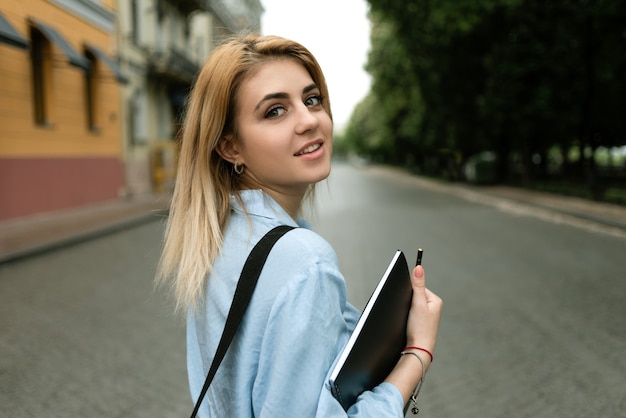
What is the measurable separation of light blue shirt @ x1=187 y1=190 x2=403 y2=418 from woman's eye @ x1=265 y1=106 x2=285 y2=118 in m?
0.20

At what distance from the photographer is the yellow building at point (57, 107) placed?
1121cm

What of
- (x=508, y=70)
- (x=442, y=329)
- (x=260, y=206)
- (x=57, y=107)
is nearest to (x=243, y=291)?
(x=260, y=206)

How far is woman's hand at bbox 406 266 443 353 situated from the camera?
136 centimetres

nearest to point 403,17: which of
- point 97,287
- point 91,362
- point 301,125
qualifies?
point 97,287

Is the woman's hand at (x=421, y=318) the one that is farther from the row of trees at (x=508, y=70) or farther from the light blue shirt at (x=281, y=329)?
the row of trees at (x=508, y=70)

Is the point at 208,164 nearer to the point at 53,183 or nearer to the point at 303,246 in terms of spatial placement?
the point at 303,246

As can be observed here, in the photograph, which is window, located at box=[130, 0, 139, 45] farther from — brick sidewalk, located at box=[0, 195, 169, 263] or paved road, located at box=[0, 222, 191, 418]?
paved road, located at box=[0, 222, 191, 418]

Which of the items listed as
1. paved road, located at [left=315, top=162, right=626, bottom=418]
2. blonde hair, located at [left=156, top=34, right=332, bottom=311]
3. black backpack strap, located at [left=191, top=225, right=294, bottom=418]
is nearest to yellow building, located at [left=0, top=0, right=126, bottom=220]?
paved road, located at [left=315, top=162, right=626, bottom=418]

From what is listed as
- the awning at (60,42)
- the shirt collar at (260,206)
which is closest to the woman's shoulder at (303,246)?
the shirt collar at (260,206)

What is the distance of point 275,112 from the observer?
4.32ft

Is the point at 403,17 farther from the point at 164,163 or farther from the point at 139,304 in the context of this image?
the point at 139,304

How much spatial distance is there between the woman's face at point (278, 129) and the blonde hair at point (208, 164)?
0.10 feet

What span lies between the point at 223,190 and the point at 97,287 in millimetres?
5833

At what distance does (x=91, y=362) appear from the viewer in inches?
164
